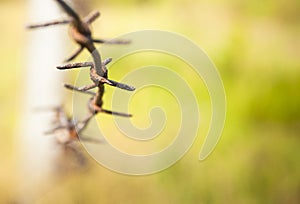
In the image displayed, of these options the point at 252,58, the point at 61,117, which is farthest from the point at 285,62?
the point at 61,117

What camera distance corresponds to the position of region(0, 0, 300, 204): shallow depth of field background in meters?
1.76

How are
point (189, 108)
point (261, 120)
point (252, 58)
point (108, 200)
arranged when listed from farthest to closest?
point (252, 58) < point (261, 120) < point (189, 108) < point (108, 200)

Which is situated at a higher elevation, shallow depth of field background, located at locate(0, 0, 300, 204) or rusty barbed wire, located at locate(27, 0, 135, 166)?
rusty barbed wire, located at locate(27, 0, 135, 166)

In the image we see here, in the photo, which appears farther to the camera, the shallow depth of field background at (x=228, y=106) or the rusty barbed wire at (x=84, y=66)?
the shallow depth of field background at (x=228, y=106)

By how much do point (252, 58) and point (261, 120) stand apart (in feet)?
1.73

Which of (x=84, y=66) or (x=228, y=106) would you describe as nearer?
(x=84, y=66)

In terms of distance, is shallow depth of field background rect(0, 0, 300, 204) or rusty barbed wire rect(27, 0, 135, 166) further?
shallow depth of field background rect(0, 0, 300, 204)

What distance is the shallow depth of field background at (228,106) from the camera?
1.76 m

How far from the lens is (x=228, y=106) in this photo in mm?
2523

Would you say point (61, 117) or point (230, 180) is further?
point (230, 180)

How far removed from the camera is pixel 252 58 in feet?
9.32

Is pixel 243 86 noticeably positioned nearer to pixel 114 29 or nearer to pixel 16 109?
pixel 114 29

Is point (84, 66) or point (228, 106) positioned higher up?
point (84, 66)

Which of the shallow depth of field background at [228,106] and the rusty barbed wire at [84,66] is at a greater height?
the rusty barbed wire at [84,66]
